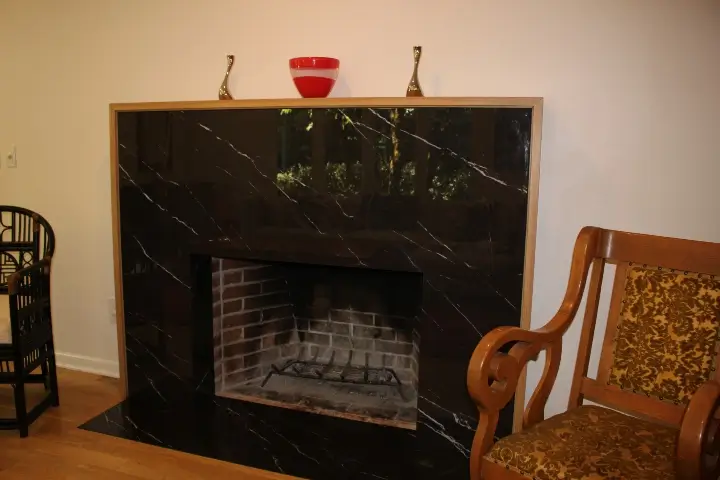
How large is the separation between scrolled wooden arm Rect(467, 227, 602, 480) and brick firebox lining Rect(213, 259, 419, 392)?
1089mm

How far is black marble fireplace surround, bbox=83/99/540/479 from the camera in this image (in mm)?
2141

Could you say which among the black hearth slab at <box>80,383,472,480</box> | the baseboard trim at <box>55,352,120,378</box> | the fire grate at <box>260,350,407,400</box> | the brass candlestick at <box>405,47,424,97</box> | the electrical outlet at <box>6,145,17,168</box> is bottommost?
the black hearth slab at <box>80,383,472,480</box>

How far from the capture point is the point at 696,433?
3.94 ft

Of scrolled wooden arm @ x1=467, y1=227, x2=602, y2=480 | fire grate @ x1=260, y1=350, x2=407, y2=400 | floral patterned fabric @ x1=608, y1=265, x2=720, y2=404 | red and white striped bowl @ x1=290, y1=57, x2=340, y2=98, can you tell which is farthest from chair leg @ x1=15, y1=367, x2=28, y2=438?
floral patterned fabric @ x1=608, y1=265, x2=720, y2=404

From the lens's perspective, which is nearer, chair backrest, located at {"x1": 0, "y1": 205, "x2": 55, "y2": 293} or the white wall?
the white wall

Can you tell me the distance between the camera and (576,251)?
1.81 metres

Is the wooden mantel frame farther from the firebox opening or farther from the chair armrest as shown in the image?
the chair armrest

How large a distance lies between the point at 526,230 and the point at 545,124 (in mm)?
419

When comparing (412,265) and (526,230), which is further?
(412,265)

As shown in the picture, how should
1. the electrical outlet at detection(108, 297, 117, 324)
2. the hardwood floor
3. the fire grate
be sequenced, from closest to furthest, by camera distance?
the hardwood floor
the fire grate
the electrical outlet at detection(108, 297, 117, 324)

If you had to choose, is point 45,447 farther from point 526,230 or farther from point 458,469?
point 526,230

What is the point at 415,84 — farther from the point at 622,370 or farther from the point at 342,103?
the point at 622,370

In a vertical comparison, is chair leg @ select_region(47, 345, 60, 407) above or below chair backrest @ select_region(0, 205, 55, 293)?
below

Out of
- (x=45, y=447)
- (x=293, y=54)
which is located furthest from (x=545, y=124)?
(x=45, y=447)
